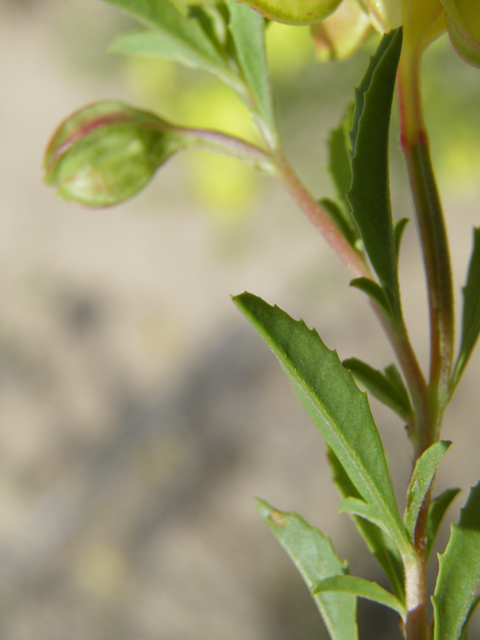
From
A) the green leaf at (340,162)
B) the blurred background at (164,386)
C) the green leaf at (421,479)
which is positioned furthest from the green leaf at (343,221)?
the blurred background at (164,386)

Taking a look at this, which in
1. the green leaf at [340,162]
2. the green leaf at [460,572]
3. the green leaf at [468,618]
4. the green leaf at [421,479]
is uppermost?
the green leaf at [340,162]

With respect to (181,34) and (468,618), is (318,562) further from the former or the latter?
(181,34)

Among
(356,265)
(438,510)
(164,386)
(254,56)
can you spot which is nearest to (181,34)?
(254,56)

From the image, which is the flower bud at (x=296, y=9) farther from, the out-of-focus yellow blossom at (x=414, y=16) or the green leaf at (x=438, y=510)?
the green leaf at (x=438, y=510)

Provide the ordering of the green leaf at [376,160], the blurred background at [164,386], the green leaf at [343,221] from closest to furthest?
the green leaf at [376,160] → the green leaf at [343,221] → the blurred background at [164,386]

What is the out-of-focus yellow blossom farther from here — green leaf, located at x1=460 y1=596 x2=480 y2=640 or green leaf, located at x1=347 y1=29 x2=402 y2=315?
green leaf, located at x1=460 y1=596 x2=480 y2=640

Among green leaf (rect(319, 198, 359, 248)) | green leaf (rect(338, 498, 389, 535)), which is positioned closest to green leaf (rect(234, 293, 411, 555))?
green leaf (rect(338, 498, 389, 535))

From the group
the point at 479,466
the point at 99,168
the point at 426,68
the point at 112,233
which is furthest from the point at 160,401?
the point at 99,168
